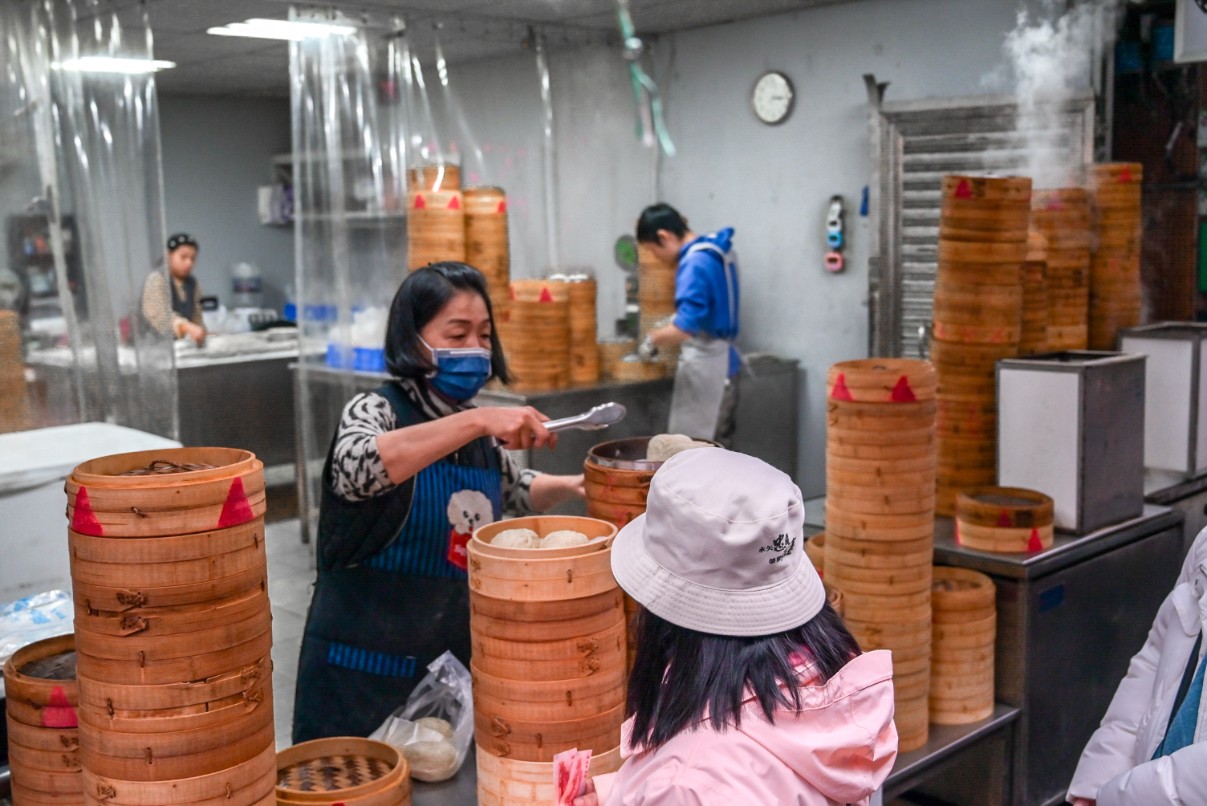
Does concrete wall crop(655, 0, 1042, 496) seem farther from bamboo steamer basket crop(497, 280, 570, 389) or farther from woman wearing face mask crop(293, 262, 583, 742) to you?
woman wearing face mask crop(293, 262, 583, 742)

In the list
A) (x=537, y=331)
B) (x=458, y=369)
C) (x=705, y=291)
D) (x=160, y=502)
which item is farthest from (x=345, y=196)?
(x=160, y=502)

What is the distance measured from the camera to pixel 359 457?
2.11m

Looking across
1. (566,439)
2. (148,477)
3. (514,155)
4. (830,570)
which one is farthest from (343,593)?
(514,155)

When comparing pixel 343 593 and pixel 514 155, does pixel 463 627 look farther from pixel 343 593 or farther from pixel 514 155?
pixel 514 155

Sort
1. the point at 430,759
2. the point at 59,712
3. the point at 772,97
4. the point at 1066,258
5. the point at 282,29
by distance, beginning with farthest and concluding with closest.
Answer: the point at 282,29 → the point at 772,97 → the point at 1066,258 → the point at 430,759 → the point at 59,712

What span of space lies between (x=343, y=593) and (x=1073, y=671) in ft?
6.78

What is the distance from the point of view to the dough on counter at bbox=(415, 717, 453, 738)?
203 centimetres

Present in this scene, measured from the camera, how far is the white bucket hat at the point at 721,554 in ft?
3.98

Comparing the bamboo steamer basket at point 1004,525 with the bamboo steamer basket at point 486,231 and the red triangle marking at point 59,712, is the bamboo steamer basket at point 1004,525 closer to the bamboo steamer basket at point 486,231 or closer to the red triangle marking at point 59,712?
A: the red triangle marking at point 59,712

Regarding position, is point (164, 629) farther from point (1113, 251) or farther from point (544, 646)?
point (1113, 251)

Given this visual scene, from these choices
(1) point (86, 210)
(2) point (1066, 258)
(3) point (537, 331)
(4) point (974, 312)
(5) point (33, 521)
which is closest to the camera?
(5) point (33, 521)

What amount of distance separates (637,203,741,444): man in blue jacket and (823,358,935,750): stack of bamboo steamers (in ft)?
9.63

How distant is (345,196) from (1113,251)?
3589 millimetres

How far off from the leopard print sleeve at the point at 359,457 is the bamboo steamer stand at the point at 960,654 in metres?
1.45
